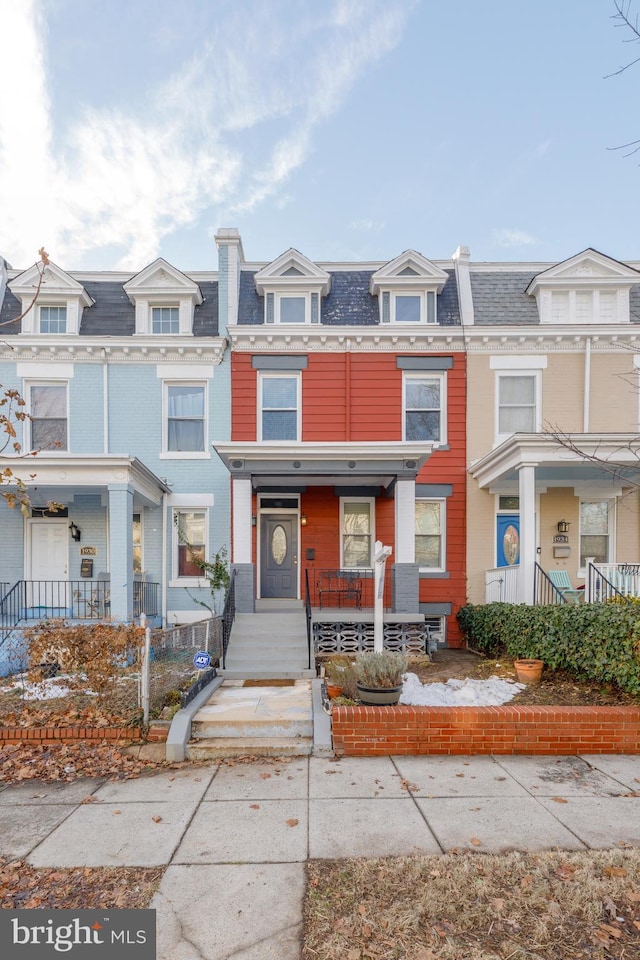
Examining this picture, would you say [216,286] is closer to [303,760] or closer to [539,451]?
[539,451]

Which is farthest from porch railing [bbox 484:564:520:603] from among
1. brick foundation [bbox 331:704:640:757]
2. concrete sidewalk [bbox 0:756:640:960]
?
concrete sidewalk [bbox 0:756:640:960]

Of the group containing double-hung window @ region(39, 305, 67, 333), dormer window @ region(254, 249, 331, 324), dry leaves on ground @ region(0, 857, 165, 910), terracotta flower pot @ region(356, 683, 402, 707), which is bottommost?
dry leaves on ground @ region(0, 857, 165, 910)

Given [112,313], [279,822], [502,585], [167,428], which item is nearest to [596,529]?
[502,585]

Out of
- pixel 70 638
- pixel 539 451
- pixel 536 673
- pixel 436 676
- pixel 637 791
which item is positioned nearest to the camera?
pixel 637 791

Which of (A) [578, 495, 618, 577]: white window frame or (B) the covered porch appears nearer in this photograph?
(B) the covered porch

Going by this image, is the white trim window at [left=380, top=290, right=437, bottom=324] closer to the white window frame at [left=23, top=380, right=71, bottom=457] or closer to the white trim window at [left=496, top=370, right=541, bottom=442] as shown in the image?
the white trim window at [left=496, top=370, right=541, bottom=442]

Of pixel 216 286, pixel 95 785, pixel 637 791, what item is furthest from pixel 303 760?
pixel 216 286

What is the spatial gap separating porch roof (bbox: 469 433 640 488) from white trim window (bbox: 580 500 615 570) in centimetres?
72

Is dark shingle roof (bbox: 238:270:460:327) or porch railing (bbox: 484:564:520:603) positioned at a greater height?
dark shingle roof (bbox: 238:270:460:327)

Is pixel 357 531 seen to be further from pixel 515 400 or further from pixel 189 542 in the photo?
pixel 515 400

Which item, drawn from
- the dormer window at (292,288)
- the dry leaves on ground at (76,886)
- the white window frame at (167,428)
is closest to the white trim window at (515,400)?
the dormer window at (292,288)

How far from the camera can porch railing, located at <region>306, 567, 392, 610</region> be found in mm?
10977

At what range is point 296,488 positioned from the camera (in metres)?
11.9

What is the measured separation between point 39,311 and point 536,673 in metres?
12.4
